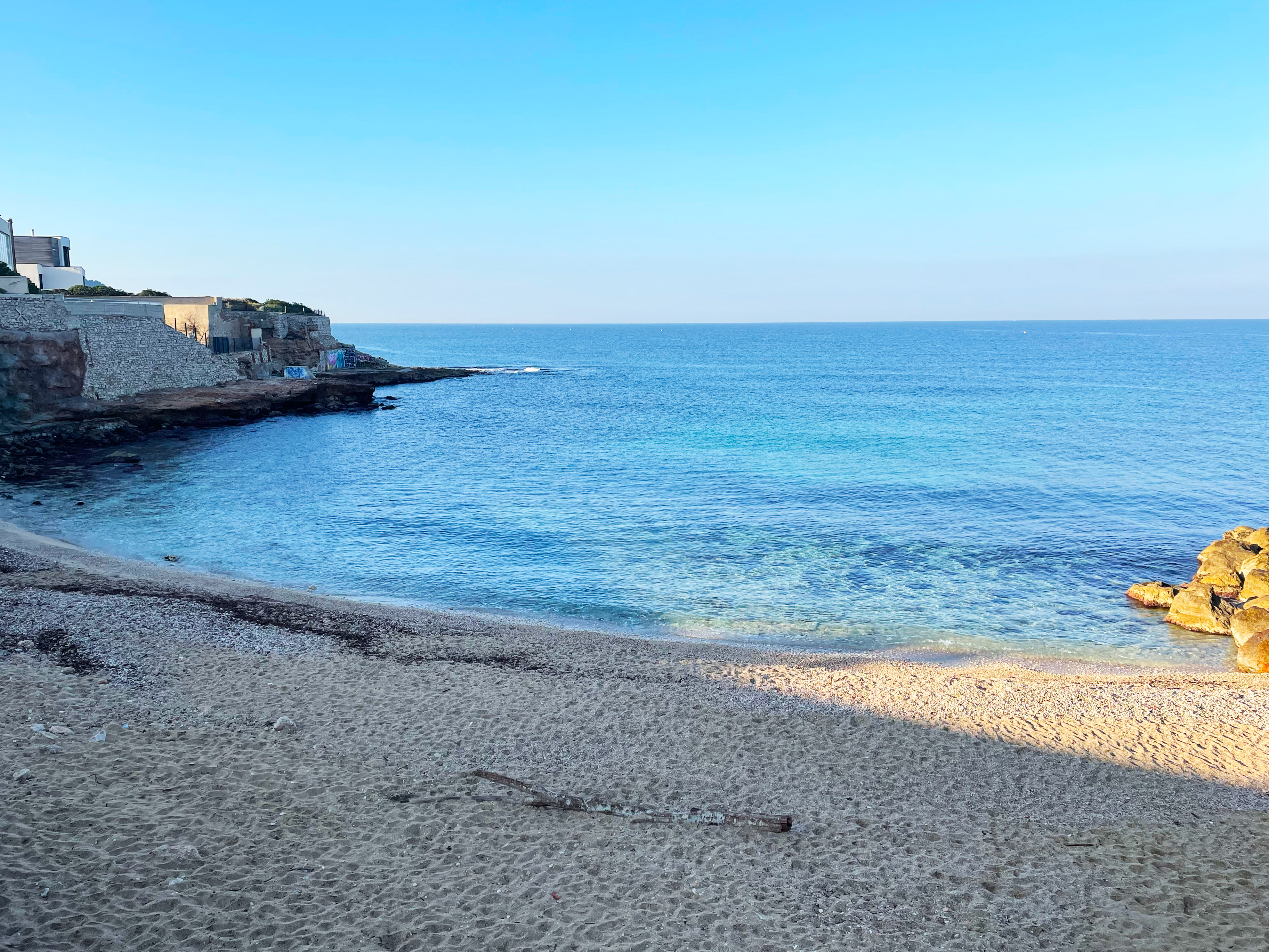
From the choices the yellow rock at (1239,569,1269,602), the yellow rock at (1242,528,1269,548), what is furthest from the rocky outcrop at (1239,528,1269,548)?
the yellow rock at (1239,569,1269,602)

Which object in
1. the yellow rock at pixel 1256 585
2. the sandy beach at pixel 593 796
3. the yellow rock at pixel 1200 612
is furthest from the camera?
the yellow rock at pixel 1256 585

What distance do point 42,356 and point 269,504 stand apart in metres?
18.1

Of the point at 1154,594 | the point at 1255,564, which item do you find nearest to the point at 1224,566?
the point at 1255,564

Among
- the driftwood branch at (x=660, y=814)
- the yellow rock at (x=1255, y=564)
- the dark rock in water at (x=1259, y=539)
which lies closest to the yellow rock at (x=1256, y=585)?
the yellow rock at (x=1255, y=564)

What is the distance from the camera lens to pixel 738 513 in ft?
92.8

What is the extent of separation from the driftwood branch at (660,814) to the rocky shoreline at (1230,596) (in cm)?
1286

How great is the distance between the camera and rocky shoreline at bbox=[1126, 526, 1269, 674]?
16.7 metres

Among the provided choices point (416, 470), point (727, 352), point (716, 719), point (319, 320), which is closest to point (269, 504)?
point (416, 470)

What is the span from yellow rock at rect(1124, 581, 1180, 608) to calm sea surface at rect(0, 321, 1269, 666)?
1.71 feet

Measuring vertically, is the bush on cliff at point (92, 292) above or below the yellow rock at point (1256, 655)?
above

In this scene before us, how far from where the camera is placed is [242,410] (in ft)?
164

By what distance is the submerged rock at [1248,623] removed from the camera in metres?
17.2

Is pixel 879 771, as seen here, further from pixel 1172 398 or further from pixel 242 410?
pixel 1172 398

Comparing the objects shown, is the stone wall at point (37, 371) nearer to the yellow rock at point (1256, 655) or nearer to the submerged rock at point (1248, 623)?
the yellow rock at point (1256, 655)
